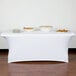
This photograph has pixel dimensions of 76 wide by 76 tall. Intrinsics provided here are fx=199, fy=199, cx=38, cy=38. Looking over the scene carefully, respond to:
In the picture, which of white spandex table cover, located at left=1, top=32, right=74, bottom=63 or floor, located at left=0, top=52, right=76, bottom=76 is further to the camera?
white spandex table cover, located at left=1, top=32, right=74, bottom=63

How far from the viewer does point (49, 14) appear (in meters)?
3.93

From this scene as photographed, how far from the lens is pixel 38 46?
323 cm

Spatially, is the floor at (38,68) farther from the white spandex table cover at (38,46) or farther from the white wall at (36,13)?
the white wall at (36,13)

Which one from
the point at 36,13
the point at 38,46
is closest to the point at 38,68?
the point at 38,46

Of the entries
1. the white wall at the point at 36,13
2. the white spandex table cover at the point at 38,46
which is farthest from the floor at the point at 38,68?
the white wall at the point at 36,13

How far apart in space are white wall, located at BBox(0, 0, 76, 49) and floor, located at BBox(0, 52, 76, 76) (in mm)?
866

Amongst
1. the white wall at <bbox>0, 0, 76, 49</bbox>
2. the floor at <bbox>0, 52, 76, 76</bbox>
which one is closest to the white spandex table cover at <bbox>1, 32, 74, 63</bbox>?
the floor at <bbox>0, 52, 76, 76</bbox>

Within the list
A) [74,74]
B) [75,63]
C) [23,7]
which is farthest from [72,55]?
[23,7]

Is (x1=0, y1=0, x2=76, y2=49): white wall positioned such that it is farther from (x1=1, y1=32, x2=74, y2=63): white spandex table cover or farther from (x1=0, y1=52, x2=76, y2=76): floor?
(x1=0, y1=52, x2=76, y2=76): floor

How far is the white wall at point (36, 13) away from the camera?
3.89m

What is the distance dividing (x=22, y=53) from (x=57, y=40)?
61 cm

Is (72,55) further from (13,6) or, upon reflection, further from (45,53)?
(13,6)

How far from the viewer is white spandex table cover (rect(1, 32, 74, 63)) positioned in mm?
3174

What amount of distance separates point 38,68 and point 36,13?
4.30ft
